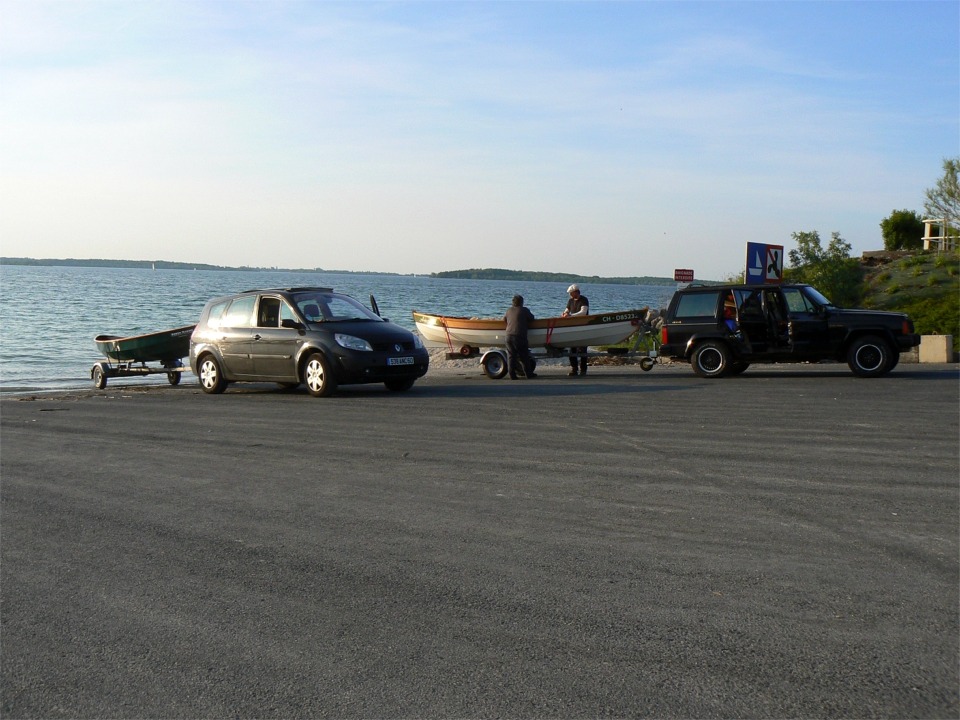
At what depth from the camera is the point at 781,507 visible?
25.1 ft

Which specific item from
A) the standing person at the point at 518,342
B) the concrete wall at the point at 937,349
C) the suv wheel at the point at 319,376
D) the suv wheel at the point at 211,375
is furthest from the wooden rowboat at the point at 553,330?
the concrete wall at the point at 937,349

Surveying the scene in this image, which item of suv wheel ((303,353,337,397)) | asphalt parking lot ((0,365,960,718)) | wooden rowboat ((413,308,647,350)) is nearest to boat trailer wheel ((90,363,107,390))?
suv wheel ((303,353,337,397))

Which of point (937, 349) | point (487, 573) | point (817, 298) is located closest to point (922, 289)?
point (937, 349)

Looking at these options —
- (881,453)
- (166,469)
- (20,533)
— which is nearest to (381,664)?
(20,533)

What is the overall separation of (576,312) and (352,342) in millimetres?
7690

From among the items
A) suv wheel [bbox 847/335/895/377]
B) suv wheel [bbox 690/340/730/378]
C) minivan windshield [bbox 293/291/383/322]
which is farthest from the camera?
suv wheel [bbox 690/340/730/378]

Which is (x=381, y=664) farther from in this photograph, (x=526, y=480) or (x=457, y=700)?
(x=526, y=480)

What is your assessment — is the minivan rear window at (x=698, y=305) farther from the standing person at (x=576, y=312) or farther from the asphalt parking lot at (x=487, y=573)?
the asphalt parking lot at (x=487, y=573)

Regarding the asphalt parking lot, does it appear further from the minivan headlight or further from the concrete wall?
the concrete wall

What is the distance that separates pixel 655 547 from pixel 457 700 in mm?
2672

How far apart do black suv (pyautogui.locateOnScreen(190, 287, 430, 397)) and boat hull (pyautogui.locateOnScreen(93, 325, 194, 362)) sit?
2.83m

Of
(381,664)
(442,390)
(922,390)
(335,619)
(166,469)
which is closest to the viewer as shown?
(381,664)

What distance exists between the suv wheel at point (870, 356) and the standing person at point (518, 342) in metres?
6.34

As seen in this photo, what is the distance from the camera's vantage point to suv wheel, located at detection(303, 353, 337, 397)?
17219 mm
